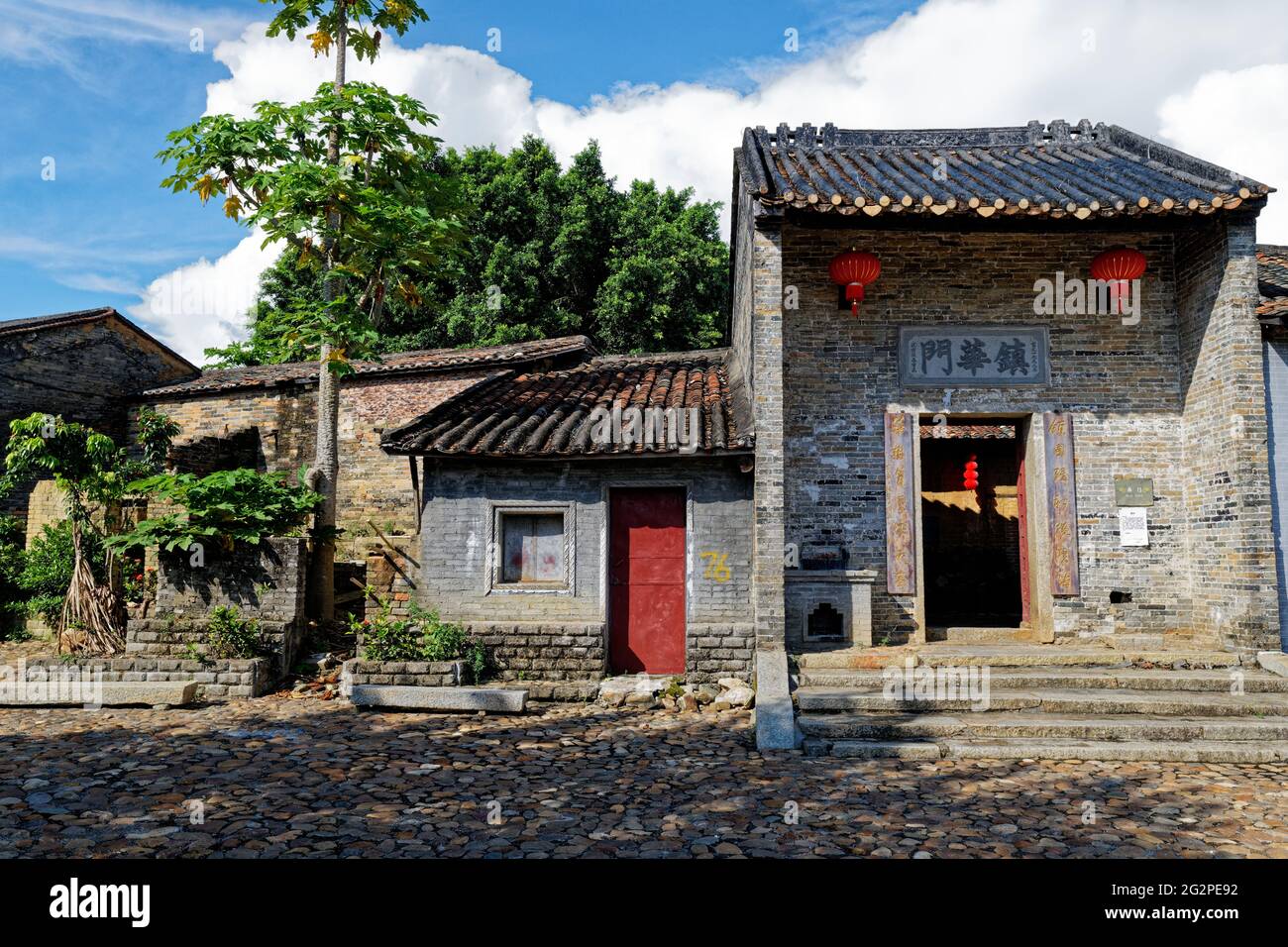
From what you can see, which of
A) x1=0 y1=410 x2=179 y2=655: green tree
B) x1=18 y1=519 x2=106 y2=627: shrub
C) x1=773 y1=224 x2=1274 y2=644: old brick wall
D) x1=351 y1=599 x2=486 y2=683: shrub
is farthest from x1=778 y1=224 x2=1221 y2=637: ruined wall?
x1=18 y1=519 x2=106 y2=627: shrub

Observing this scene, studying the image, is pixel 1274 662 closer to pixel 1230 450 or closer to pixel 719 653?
pixel 1230 450

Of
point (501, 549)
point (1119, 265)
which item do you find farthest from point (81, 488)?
point (1119, 265)

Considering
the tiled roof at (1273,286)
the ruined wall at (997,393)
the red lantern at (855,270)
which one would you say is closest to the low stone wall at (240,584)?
the ruined wall at (997,393)

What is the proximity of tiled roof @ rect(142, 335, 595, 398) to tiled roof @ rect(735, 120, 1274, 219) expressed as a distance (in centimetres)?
595

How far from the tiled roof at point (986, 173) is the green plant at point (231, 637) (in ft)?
24.2

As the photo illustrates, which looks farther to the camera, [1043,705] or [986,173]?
[986,173]

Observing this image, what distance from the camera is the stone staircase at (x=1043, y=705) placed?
6.23 meters

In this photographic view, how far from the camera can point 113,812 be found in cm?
484

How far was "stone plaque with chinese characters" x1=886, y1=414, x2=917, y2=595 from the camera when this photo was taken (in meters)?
8.39

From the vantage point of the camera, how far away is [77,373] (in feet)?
52.7

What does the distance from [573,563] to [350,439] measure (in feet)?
28.0

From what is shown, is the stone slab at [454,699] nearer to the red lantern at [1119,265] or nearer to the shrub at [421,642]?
the shrub at [421,642]
